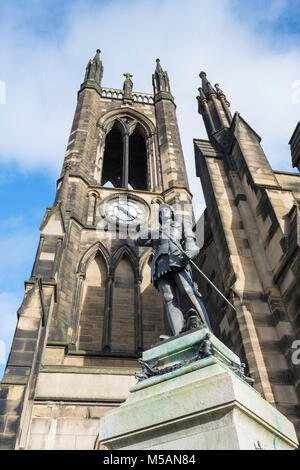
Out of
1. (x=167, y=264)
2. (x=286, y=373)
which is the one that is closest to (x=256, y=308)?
(x=286, y=373)

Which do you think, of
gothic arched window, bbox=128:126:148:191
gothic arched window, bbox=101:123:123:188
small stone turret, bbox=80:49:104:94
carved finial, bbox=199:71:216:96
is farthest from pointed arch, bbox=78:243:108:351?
small stone turret, bbox=80:49:104:94

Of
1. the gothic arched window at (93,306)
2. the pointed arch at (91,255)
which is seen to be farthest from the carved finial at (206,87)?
the gothic arched window at (93,306)

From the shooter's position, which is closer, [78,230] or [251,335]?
[251,335]

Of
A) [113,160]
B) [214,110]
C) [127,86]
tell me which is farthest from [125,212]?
[127,86]

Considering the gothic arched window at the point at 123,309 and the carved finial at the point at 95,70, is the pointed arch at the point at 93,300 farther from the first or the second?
the carved finial at the point at 95,70

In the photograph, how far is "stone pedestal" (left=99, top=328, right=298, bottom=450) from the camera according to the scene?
7.60ft

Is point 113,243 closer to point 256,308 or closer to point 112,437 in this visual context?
point 256,308

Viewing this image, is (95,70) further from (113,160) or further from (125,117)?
(113,160)

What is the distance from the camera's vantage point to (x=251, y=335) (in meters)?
6.30

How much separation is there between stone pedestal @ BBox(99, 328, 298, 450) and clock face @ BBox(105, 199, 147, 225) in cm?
1139

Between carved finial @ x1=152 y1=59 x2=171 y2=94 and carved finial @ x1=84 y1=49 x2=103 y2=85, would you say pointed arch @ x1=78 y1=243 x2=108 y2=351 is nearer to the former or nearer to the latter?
carved finial @ x1=84 y1=49 x2=103 y2=85

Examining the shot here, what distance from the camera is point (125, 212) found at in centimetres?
1466

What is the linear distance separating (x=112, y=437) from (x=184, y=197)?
1271cm
